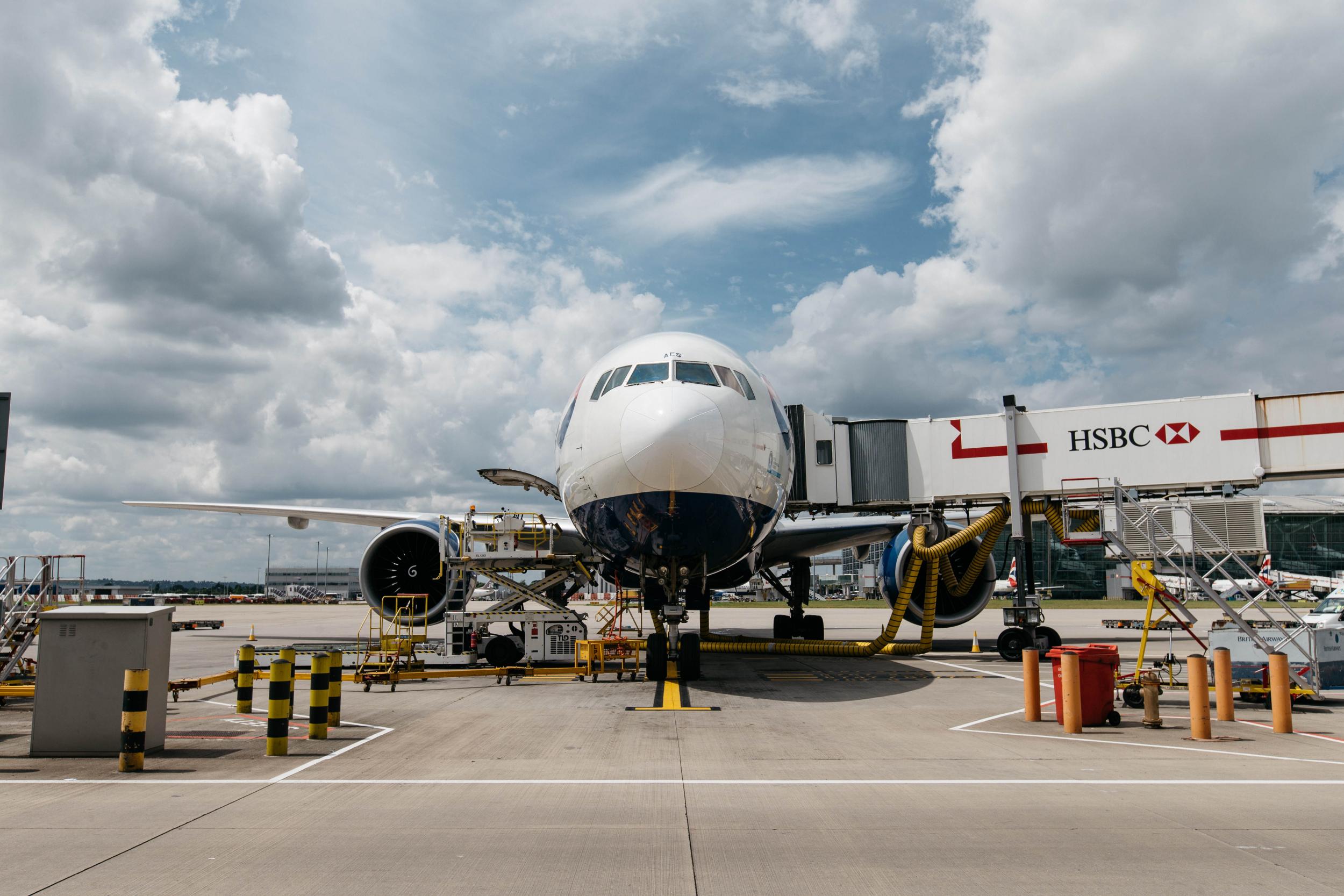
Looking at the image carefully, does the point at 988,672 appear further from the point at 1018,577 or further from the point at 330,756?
the point at 330,756

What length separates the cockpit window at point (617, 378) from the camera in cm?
1192

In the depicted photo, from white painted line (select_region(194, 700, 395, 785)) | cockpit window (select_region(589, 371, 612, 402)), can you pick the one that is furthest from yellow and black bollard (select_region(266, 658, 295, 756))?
cockpit window (select_region(589, 371, 612, 402))

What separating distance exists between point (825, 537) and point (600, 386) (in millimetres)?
9027

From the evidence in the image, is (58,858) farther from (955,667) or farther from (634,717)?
(955,667)

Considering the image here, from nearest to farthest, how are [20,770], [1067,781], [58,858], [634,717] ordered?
[58,858], [1067,781], [20,770], [634,717]

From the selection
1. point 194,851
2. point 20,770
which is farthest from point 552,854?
point 20,770

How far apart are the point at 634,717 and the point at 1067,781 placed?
4888 millimetres

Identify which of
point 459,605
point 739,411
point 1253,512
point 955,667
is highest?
point 739,411

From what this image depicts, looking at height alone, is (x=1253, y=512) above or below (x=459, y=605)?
above

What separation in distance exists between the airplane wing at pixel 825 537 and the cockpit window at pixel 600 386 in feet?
23.7

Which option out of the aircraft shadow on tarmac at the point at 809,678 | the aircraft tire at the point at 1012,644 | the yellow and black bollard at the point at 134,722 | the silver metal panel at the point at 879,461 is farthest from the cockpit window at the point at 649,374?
the aircraft tire at the point at 1012,644

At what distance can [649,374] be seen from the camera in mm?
11734

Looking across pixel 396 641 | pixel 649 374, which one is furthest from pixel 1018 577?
pixel 396 641

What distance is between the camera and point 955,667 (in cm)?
1692
